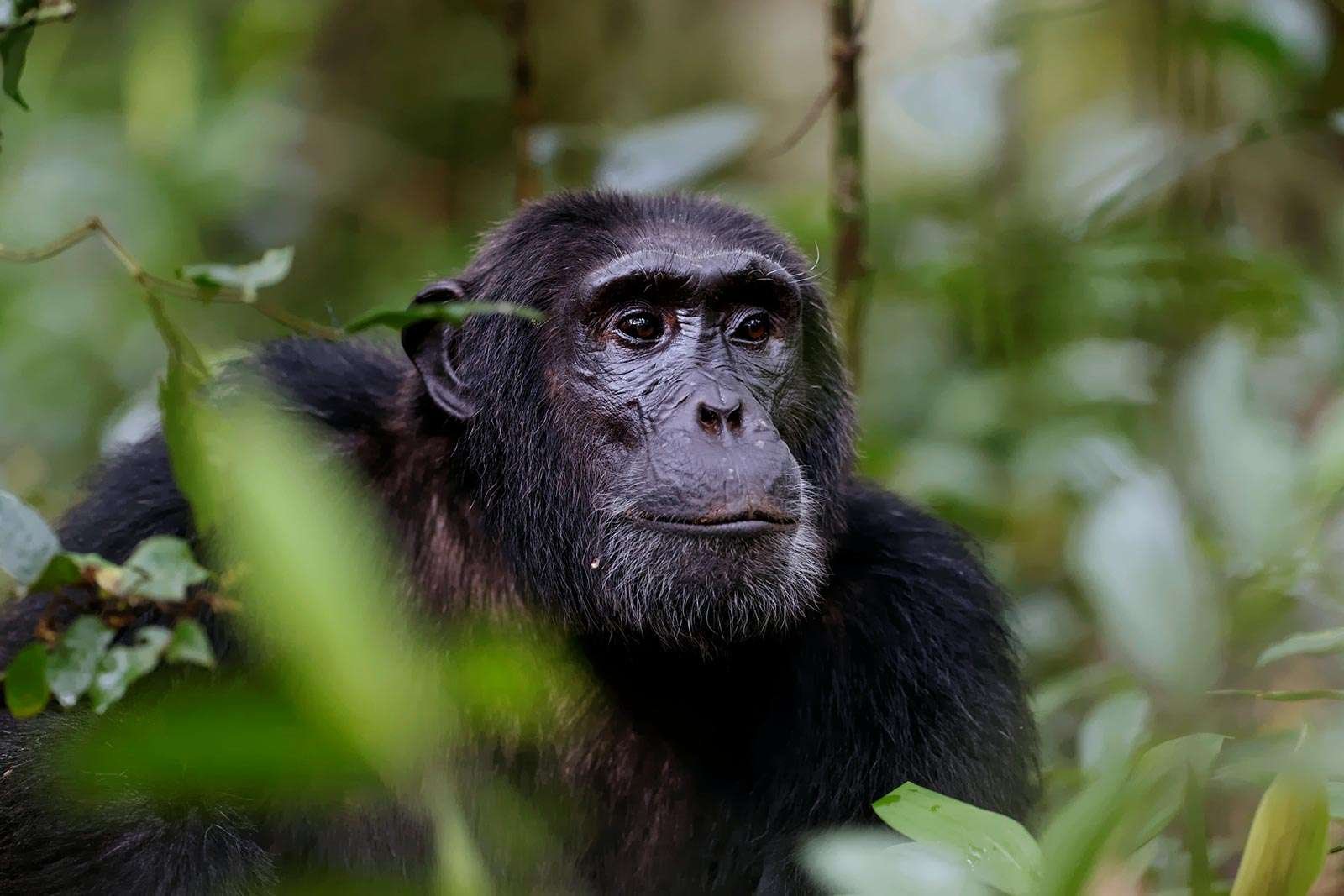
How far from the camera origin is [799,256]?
16.1 ft

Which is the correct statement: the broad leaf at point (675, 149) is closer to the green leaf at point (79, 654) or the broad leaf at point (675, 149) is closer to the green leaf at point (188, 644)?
the green leaf at point (188, 644)

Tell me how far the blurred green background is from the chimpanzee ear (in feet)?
4.77

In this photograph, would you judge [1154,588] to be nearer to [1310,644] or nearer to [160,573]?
[1310,644]

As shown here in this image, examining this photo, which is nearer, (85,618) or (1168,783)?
(1168,783)

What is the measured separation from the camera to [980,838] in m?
2.34

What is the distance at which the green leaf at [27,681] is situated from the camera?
2.81 m

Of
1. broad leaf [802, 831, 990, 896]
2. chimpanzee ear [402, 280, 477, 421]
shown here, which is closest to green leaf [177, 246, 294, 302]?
chimpanzee ear [402, 280, 477, 421]

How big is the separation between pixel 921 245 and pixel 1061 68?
251 cm

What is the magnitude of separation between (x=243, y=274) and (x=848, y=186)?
3329mm

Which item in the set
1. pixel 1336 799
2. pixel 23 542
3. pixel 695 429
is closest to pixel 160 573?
pixel 23 542

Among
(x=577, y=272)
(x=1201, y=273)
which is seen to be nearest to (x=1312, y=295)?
(x=1201, y=273)

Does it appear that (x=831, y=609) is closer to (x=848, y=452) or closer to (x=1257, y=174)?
(x=848, y=452)

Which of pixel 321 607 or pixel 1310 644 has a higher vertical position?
pixel 321 607

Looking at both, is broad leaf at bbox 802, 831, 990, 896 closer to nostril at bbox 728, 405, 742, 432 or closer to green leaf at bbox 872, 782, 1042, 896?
green leaf at bbox 872, 782, 1042, 896
